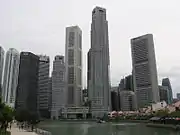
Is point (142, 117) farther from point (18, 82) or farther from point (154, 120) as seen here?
point (18, 82)

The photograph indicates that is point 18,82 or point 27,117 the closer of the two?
point 27,117

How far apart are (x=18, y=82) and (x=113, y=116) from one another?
81.7 m

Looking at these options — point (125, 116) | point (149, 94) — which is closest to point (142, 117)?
point (125, 116)

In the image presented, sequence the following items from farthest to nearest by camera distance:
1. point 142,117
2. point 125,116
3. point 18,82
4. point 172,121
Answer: point 18,82
point 125,116
point 142,117
point 172,121

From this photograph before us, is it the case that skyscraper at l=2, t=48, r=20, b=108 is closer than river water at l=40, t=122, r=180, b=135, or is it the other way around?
river water at l=40, t=122, r=180, b=135

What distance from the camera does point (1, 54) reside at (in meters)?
189

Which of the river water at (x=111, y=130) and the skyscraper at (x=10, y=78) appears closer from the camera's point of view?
the river water at (x=111, y=130)

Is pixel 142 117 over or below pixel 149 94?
below

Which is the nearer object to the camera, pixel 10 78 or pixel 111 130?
pixel 111 130

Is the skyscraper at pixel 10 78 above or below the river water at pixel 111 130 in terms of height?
above

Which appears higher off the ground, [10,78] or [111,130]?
[10,78]

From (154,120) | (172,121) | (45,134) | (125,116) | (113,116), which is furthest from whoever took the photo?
(113,116)

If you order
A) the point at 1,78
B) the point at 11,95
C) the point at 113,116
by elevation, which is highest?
the point at 1,78

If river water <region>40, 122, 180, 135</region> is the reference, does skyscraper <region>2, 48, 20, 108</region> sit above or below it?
above
